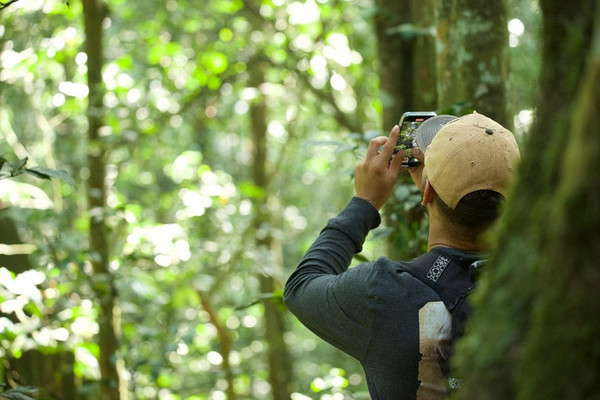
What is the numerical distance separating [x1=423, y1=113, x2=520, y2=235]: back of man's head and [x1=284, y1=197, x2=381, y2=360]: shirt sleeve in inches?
11.1

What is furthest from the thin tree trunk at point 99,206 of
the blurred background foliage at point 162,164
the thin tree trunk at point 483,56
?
the thin tree trunk at point 483,56

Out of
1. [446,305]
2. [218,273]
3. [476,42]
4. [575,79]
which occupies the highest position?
[575,79]

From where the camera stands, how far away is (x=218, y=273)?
8664mm

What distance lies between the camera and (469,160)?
190 cm

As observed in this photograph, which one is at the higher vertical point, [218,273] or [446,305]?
[446,305]

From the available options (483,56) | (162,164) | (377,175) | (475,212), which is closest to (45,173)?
(377,175)

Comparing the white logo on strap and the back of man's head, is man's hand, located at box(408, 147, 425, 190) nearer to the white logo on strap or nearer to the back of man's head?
the back of man's head

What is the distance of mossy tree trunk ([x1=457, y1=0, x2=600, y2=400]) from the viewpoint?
2.76ft

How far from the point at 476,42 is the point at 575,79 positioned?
240 centimetres

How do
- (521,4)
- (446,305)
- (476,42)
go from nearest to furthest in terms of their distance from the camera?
(446,305), (476,42), (521,4)

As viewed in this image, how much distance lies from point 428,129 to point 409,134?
7cm

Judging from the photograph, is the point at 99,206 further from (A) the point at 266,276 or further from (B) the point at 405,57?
(A) the point at 266,276

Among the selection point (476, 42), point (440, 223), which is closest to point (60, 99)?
point (476, 42)

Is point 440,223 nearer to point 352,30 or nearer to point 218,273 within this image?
point 352,30
